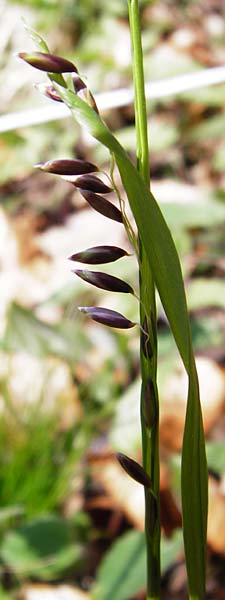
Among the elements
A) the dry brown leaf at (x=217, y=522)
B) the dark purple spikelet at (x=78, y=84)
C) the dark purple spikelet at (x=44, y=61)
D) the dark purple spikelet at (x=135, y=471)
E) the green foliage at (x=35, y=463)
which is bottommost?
the dry brown leaf at (x=217, y=522)

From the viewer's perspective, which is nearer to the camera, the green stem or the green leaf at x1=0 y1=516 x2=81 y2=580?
the green stem

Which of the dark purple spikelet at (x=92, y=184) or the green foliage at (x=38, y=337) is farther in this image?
the green foliage at (x=38, y=337)

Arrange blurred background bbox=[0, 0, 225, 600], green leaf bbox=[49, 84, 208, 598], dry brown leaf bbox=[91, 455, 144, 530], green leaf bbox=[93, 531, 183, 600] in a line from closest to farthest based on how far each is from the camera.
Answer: green leaf bbox=[49, 84, 208, 598] < green leaf bbox=[93, 531, 183, 600] < blurred background bbox=[0, 0, 225, 600] < dry brown leaf bbox=[91, 455, 144, 530]

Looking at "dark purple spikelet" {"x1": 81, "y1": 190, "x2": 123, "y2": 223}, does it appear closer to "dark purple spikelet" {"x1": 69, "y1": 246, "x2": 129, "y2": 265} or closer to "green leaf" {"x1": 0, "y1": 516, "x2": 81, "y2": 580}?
"dark purple spikelet" {"x1": 69, "y1": 246, "x2": 129, "y2": 265}

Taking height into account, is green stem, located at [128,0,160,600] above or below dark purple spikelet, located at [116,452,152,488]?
above

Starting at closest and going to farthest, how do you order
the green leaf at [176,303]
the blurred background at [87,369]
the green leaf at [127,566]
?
the green leaf at [176,303]
the green leaf at [127,566]
the blurred background at [87,369]

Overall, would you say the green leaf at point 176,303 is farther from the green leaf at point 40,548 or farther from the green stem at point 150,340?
the green leaf at point 40,548

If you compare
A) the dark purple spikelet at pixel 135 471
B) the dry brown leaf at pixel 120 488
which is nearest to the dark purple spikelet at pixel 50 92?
the dark purple spikelet at pixel 135 471

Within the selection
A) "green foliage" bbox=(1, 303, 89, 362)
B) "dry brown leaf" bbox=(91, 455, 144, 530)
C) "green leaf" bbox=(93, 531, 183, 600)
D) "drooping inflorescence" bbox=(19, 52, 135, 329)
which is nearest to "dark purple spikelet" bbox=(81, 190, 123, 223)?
"drooping inflorescence" bbox=(19, 52, 135, 329)
